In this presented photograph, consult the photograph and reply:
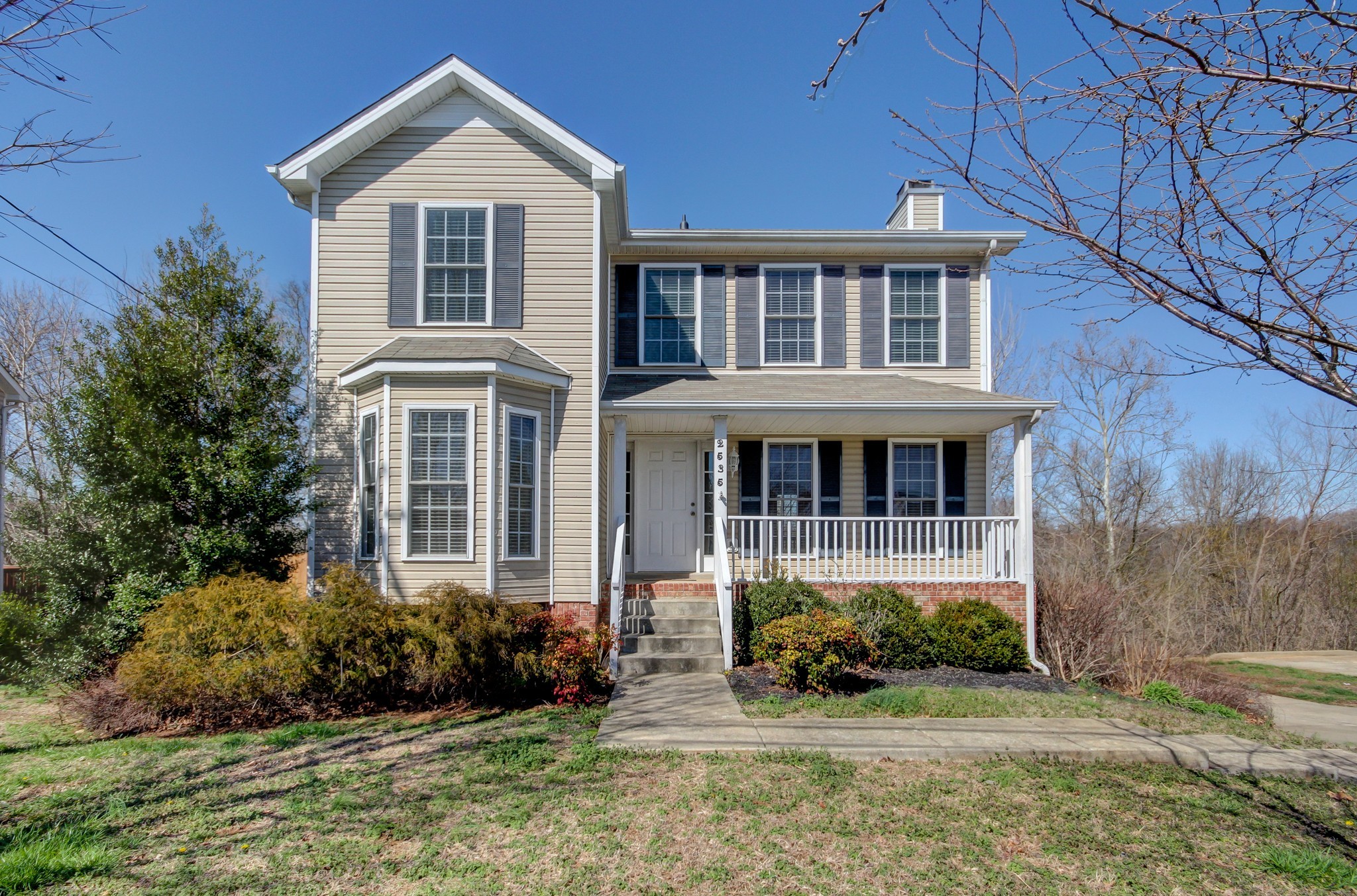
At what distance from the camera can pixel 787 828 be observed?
4.67m

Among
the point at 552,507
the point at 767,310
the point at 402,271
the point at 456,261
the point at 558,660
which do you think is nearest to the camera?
the point at 558,660

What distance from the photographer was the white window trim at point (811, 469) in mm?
11992

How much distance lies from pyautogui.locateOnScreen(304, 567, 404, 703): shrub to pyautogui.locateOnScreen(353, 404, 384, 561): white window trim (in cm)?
161

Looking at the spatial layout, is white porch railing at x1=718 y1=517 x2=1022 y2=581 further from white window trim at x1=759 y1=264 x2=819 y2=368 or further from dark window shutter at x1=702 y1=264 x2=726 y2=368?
dark window shutter at x1=702 y1=264 x2=726 y2=368

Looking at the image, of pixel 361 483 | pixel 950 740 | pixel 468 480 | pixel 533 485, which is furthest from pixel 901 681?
pixel 361 483

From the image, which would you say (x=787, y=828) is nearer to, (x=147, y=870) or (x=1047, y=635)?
(x=147, y=870)

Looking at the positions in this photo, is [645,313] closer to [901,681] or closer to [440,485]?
[440,485]

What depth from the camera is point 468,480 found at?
901 cm

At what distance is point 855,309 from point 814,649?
637 cm

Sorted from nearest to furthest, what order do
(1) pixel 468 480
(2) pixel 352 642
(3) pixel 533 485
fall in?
(2) pixel 352 642
(1) pixel 468 480
(3) pixel 533 485

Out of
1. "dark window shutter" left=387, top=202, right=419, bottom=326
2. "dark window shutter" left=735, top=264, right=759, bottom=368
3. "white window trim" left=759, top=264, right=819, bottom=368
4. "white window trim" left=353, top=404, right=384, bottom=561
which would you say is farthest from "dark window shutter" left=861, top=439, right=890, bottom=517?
"white window trim" left=353, top=404, right=384, bottom=561

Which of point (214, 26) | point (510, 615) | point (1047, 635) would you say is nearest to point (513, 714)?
point (510, 615)

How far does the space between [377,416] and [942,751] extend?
7.28 meters

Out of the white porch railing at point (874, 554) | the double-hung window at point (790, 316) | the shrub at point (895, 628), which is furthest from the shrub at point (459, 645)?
the double-hung window at point (790, 316)
